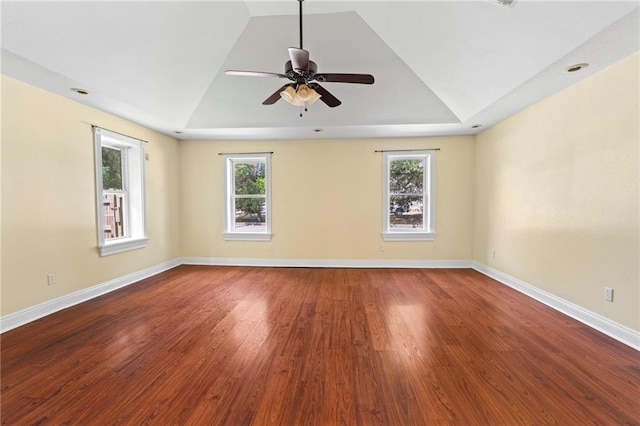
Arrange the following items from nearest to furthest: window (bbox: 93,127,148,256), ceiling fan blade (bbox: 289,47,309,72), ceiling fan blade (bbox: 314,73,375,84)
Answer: ceiling fan blade (bbox: 289,47,309,72)
ceiling fan blade (bbox: 314,73,375,84)
window (bbox: 93,127,148,256)

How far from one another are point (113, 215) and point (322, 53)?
151 inches

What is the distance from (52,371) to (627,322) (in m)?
4.67

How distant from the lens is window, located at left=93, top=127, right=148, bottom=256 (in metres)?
3.55

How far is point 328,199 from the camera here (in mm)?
5059

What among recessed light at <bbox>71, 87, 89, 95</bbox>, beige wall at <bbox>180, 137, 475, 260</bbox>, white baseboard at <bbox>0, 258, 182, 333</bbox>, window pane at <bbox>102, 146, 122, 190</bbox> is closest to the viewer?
white baseboard at <bbox>0, 258, 182, 333</bbox>

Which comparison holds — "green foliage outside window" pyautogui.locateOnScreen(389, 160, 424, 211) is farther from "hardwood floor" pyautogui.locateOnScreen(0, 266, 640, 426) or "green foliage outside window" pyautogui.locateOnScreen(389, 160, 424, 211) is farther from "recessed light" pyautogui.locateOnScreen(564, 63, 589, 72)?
"recessed light" pyautogui.locateOnScreen(564, 63, 589, 72)

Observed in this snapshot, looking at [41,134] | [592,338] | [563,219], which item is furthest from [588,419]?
[41,134]

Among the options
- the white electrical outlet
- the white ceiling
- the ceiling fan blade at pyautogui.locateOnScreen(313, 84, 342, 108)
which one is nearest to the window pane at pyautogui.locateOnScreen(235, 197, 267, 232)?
the white ceiling

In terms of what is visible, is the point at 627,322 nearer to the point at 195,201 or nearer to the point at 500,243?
the point at 500,243

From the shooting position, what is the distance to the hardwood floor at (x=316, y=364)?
155cm

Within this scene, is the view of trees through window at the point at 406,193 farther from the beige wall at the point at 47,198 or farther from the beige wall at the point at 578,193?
the beige wall at the point at 47,198

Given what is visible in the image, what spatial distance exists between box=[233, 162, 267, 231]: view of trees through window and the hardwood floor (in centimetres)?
216

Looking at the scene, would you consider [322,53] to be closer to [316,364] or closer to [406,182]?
[406,182]

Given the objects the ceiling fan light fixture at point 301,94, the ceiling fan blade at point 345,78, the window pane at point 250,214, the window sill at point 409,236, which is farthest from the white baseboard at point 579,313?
the window pane at point 250,214
